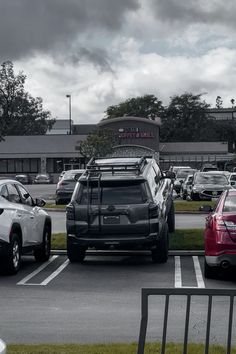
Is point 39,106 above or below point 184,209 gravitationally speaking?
Answer: above

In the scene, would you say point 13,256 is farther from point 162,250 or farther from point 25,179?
point 25,179

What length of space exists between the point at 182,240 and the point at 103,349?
908 centimetres

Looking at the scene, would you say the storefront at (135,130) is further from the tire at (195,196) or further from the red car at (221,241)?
the red car at (221,241)

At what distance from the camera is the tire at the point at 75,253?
13492 mm

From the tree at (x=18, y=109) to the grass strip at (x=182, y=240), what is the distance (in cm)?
8218

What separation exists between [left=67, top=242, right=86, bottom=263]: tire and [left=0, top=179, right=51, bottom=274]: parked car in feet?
2.16

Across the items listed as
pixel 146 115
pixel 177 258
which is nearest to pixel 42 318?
pixel 177 258

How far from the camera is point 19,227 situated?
12539 mm

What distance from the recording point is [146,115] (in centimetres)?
12025

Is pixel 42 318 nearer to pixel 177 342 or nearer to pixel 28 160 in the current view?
pixel 177 342

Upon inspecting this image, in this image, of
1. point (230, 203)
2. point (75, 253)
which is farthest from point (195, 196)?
point (230, 203)

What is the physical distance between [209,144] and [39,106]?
32.7m

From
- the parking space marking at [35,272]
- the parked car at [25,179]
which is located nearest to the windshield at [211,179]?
the parking space marking at [35,272]

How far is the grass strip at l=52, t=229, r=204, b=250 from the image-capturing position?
15.0 m
